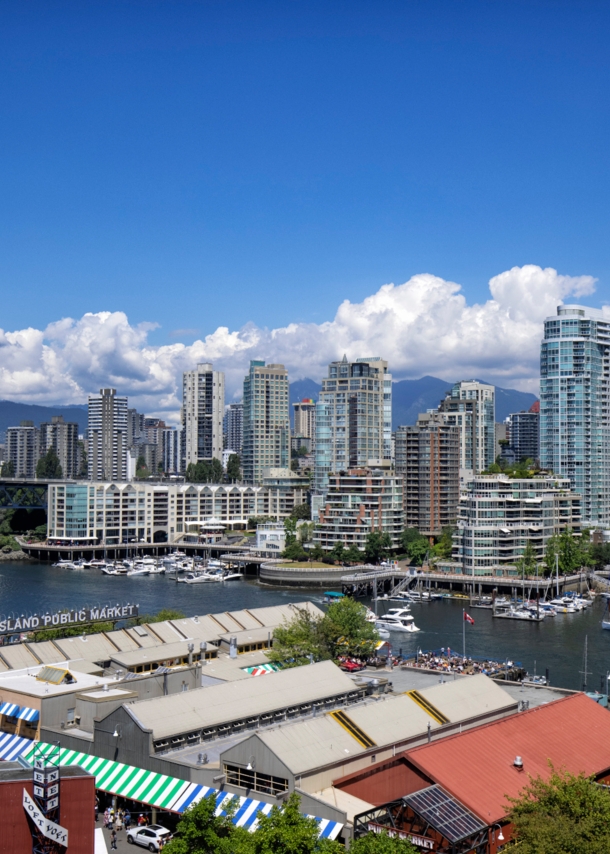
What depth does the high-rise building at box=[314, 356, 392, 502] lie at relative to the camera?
10844 cm

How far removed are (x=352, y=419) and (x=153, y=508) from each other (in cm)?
2726

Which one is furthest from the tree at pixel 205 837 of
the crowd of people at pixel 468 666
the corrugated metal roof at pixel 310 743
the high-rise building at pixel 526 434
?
the high-rise building at pixel 526 434

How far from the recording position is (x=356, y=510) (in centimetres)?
9444

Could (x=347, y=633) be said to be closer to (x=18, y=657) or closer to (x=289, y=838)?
(x=18, y=657)

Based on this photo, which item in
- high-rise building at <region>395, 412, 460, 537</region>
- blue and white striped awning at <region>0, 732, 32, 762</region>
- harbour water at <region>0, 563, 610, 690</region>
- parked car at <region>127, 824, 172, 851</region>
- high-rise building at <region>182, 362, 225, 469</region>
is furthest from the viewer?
high-rise building at <region>182, 362, 225, 469</region>

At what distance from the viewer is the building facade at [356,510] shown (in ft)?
309

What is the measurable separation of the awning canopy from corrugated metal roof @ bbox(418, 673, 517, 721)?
8.29 meters

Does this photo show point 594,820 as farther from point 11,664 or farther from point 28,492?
point 28,492

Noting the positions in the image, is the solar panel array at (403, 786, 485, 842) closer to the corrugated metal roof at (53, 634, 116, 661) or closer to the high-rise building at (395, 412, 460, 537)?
→ the corrugated metal roof at (53, 634, 116, 661)

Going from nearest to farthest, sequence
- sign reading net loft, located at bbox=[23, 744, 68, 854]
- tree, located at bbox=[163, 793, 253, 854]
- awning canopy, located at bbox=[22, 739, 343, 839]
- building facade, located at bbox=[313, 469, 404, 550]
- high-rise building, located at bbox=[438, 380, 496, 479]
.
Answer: sign reading net loft, located at bbox=[23, 744, 68, 854] → tree, located at bbox=[163, 793, 253, 854] → awning canopy, located at bbox=[22, 739, 343, 839] → building facade, located at bbox=[313, 469, 404, 550] → high-rise building, located at bbox=[438, 380, 496, 479]

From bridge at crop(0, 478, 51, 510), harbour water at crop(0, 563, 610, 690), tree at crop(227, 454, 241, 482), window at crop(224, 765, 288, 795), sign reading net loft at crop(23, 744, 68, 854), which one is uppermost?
tree at crop(227, 454, 241, 482)

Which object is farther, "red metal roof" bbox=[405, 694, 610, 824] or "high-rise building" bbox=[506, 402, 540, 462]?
"high-rise building" bbox=[506, 402, 540, 462]

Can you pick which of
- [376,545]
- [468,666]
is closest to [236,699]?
[468,666]

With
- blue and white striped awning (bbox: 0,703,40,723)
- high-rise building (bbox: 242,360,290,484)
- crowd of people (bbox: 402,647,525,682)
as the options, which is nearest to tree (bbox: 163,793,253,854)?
blue and white striped awning (bbox: 0,703,40,723)
